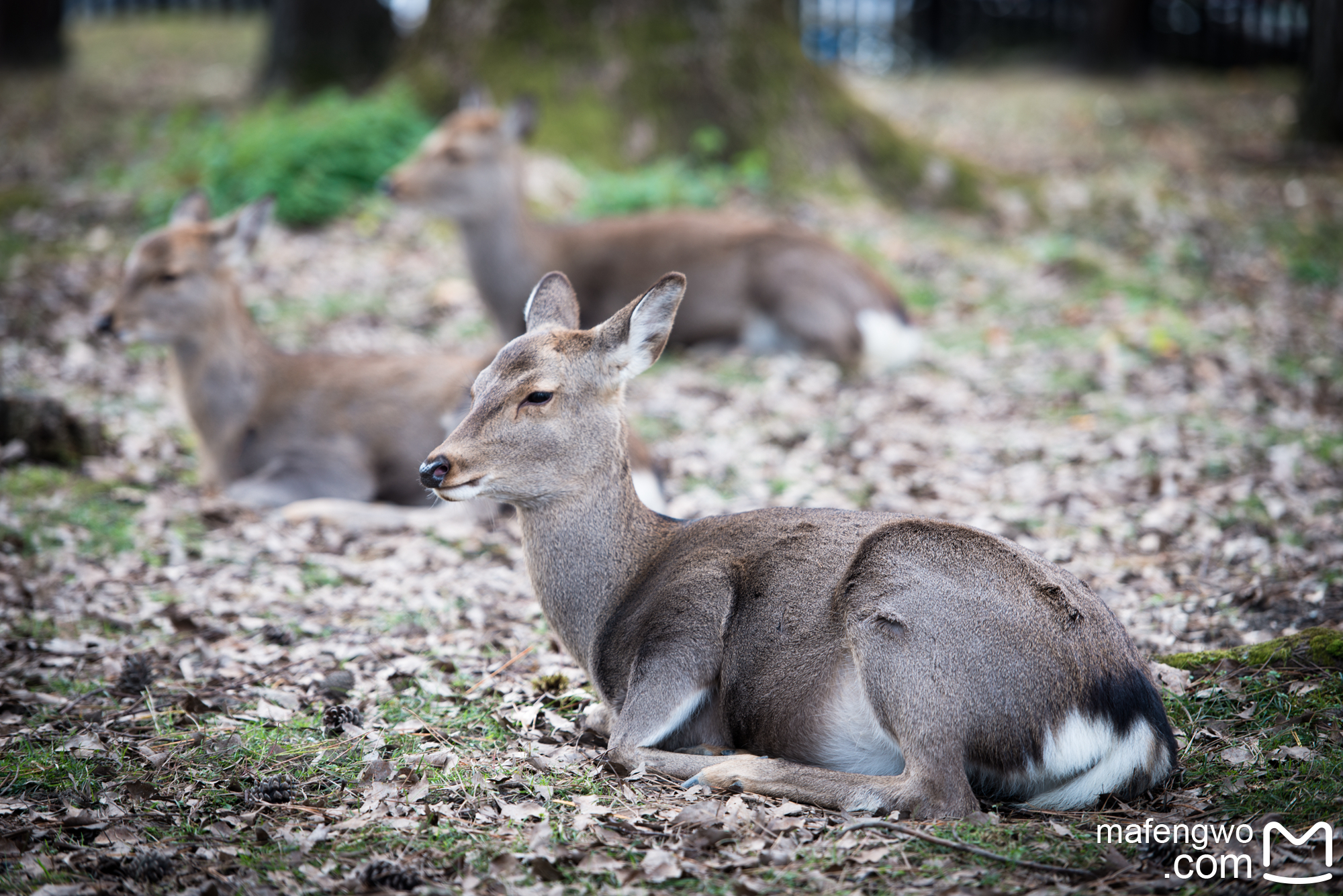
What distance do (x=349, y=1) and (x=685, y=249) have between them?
342 inches

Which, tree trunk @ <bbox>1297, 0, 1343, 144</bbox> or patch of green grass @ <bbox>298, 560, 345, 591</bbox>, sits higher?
tree trunk @ <bbox>1297, 0, 1343, 144</bbox>

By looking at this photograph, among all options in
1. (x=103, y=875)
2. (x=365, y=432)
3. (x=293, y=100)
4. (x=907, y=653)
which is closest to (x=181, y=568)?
(x=365, y=432)

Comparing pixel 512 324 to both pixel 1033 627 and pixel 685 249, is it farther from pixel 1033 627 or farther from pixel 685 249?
pixel 1033 627

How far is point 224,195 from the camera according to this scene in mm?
11578

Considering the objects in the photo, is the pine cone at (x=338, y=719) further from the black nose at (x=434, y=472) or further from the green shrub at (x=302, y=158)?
the green shrub at (x=302, y=158)

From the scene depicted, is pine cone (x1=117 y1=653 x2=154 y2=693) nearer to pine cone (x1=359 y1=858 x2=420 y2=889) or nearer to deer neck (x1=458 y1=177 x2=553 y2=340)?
pine cone (x1=359 y1=858 x2=420 y2=889)

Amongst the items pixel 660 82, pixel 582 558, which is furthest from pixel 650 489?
pixel 660 82

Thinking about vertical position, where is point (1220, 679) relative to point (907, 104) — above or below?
below

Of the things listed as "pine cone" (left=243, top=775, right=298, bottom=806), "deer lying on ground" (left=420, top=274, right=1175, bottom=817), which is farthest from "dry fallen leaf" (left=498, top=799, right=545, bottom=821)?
"pine cone" (left=243, top=775, right=298, bottom=806)

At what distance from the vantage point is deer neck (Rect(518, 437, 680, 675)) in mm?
4438

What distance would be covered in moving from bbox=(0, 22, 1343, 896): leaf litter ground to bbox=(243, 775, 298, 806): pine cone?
1 centimetres

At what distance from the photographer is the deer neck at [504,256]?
9586 millimetres

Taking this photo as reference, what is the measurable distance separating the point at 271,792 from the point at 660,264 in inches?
252

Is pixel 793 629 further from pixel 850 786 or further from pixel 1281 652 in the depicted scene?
pixel 1281 652
